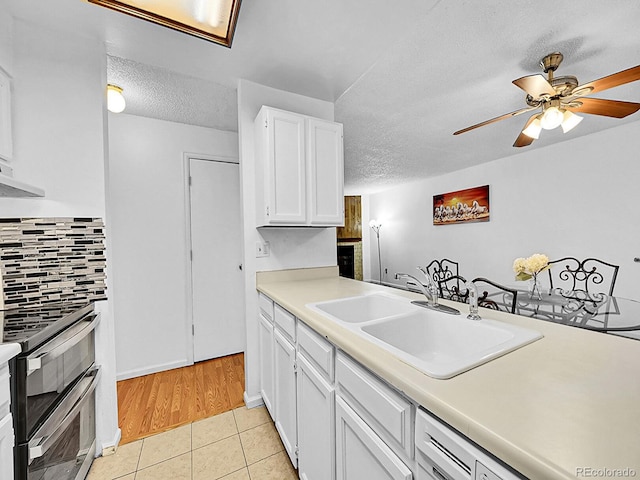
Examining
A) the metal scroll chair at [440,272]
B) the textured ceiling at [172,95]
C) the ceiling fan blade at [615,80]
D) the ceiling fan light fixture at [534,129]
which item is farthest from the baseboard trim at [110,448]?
the ceiling fan light fixture at [534,129]

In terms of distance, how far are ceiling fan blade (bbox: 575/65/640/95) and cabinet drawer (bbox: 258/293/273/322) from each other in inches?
89.0

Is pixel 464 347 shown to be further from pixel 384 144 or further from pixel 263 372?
pixel 384 144

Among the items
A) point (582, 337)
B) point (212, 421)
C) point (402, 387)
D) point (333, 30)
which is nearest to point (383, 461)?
point (402, 387)

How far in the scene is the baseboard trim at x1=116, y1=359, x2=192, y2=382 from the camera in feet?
7.80

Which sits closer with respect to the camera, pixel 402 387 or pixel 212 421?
pixel 402 387

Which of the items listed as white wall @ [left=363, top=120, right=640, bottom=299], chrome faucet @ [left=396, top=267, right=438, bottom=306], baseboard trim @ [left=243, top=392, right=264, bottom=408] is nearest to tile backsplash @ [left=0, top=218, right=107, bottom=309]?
baseboard trim @ [left=243, top=392, right=264, bottom=408]

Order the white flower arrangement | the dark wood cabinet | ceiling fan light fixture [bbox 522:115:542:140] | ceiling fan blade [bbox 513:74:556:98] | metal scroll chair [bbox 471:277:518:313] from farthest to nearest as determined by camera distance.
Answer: the dark wood cabinet, ceiling fan light fixture [bbox 522:115:542:140], the white flower arrangement, metal scroll chair [bbox 471:277:518:313], ceiling fan blade [bbox 513:74:556:98]

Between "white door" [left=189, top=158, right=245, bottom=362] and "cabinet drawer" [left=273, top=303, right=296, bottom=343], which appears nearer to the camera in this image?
"cabinet drawer" [left=273, top=303, right=296, bottom=343]

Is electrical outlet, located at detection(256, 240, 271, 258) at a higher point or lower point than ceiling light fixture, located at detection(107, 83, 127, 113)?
lower

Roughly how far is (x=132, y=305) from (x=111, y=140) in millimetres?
1414

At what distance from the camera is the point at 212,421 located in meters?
1.80

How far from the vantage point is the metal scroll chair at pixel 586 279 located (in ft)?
7.16

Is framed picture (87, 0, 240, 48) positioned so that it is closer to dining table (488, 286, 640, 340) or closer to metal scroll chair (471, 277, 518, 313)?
metal scroll chair (471, 277, 518, 313)

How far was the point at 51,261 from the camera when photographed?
4.77 feet
